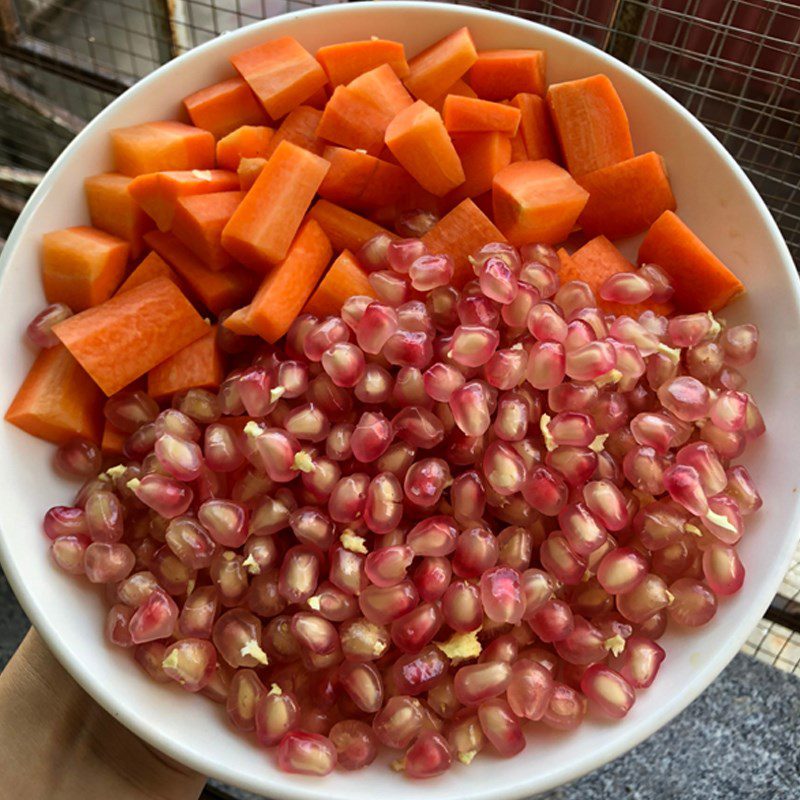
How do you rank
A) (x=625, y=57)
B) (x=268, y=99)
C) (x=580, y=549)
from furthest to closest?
(x=625, y=57) → (x=268, y=99) → (x=580, y=549)

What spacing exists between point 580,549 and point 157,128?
0.53 metres

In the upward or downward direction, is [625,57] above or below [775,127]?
above

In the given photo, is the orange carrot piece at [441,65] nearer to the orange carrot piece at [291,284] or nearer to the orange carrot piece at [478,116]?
the orange carrot piece at [478,116]

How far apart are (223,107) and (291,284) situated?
187 millimetres

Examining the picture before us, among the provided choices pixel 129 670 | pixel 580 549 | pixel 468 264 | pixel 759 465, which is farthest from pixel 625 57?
pixel 129 670

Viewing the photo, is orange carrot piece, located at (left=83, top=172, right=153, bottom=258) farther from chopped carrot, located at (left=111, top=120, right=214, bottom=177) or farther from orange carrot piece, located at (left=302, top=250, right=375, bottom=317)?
orange carrot piece, located at (left=302, top=250, right=375, bottom=317)

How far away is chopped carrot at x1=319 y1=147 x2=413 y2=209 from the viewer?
0.80 m

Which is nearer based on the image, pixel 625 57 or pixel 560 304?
pixel 560 304

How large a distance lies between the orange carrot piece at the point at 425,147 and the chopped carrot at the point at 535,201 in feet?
0.15

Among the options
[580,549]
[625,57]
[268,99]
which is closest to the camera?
[580,549]

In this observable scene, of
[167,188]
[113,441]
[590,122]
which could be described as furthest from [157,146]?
[590,122]

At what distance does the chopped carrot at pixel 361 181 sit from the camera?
796mm

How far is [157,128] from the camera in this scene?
0.80m

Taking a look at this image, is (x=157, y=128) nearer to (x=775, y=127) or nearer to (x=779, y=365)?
(x=779, y=365)
